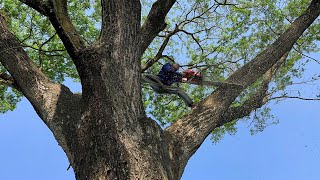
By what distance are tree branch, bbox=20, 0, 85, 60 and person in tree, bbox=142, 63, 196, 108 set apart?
8.82 feet

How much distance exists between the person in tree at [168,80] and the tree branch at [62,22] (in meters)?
2.69

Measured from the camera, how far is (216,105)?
521 centimetres

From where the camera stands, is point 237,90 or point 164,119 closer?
point 237,90

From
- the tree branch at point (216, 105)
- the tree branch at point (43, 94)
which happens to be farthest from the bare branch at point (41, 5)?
the tree branch at point (216, 105)

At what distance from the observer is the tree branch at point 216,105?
4.56m

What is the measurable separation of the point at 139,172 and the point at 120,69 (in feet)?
4.30

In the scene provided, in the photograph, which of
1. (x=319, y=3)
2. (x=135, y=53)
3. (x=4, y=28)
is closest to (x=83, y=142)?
(x=135, y=53)

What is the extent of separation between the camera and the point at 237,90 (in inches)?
217

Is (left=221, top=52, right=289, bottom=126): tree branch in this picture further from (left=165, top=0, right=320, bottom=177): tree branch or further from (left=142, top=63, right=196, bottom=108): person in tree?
(left=142, top=63, right=196, bottom=108): person in tree

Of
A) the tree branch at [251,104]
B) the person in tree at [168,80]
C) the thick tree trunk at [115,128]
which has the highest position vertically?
the person in tree at [168,80]

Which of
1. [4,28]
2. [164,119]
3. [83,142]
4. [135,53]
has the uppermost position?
[164,119]

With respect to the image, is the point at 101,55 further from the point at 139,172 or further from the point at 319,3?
the point at 319,3

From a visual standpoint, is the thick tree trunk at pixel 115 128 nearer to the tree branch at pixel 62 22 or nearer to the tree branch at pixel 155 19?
the tree branch at pixel 62 22

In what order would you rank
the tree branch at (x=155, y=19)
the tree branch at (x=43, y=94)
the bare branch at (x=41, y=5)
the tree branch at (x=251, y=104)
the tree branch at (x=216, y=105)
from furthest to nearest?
the tree branch at (x=251, y=104) → the tree branch at (x=155, y=19) → the tree branch at (x=216, y=105) → the tree branch at (x=43, y=94) → the bare branch at (x=41, y=5)
